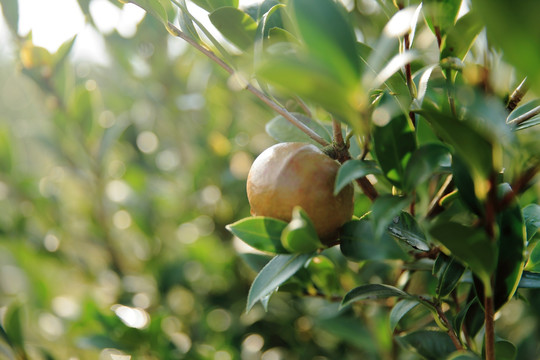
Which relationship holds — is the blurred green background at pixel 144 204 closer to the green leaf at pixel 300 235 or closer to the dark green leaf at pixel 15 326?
the dark green leaf at pixel 15 326

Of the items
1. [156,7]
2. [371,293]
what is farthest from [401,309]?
[156,7]

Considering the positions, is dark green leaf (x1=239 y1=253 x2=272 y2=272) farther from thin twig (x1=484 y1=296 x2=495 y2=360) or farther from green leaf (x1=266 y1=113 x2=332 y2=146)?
thin twig (x1=484 y1=296 x2=495 y2=360)

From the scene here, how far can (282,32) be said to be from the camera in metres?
0.45

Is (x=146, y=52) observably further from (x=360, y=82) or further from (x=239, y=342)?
(x=360, y=82)

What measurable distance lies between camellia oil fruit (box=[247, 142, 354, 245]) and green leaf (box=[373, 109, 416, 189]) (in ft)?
0.15

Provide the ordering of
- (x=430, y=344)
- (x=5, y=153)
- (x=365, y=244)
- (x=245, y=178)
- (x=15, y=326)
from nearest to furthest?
1. (x=365, y=244)
2. (x=430, y=344)
3. (x=15, y=326)
4. (x=245, y=178)
5. (x=5, y=153)

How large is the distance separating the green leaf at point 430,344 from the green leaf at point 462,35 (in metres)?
0.29

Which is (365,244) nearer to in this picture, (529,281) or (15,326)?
(529,281)

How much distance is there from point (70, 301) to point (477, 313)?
3.46 ft

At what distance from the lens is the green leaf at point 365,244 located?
0.39 metres

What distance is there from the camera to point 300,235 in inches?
15.2

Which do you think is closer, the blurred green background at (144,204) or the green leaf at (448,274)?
the green leaf at (448,274)

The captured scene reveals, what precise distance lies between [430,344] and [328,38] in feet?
1.19

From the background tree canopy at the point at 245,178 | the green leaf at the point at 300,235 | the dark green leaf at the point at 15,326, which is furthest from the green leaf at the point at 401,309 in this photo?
the dark green leaf at the point at 15,326
